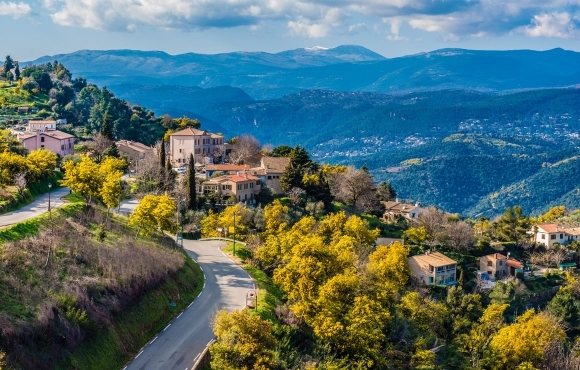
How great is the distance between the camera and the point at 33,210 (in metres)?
35.6

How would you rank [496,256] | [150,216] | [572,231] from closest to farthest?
[150,216] → [496,256] → [572,231]

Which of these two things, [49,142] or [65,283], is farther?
[49,142]

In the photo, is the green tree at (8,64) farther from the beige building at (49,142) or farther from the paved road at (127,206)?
the paved road at (127,206)

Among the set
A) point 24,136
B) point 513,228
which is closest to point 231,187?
point 24,136

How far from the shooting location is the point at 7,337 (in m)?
21.4

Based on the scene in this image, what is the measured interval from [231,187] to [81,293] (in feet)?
124

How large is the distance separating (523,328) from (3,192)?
34.4m

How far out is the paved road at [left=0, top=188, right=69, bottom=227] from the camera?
32.5 meters

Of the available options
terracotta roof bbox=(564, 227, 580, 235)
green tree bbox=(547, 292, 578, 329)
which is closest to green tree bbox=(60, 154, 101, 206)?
green tree bbox=(547, 292, 578, 329)

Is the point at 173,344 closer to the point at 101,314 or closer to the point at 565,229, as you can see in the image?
the point at 101,314

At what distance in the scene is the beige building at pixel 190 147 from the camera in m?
83.1

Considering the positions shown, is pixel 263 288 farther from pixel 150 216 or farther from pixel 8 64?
pixel 8 64

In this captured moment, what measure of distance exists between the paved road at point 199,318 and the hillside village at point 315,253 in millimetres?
1202

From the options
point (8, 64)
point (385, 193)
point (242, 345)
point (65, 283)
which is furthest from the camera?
point (8, 64)
